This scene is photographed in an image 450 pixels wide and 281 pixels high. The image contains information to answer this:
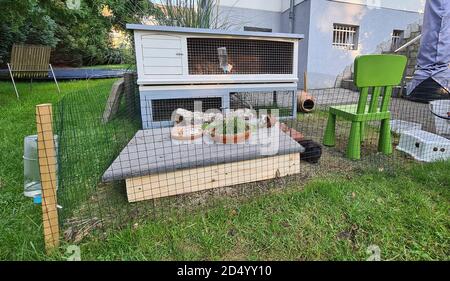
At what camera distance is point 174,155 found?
181 cm

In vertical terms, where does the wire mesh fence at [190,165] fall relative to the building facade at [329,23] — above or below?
below

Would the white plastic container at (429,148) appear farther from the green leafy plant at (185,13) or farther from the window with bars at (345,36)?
the window with bars at (345,36)

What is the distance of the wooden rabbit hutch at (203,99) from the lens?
5.53 ft

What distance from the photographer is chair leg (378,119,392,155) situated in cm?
229

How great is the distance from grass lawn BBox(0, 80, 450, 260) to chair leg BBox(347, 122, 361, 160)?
353 mm

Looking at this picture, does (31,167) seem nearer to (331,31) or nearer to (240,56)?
(240,56)

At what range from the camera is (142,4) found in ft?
15.4

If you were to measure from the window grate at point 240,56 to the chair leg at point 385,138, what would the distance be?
1.30m

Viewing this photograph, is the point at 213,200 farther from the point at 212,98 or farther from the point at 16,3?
the point at 16,3

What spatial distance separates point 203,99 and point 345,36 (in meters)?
5.70

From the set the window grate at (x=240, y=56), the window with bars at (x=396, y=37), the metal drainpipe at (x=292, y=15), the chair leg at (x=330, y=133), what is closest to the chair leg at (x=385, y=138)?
the chair leg at (x=330, y=133)
